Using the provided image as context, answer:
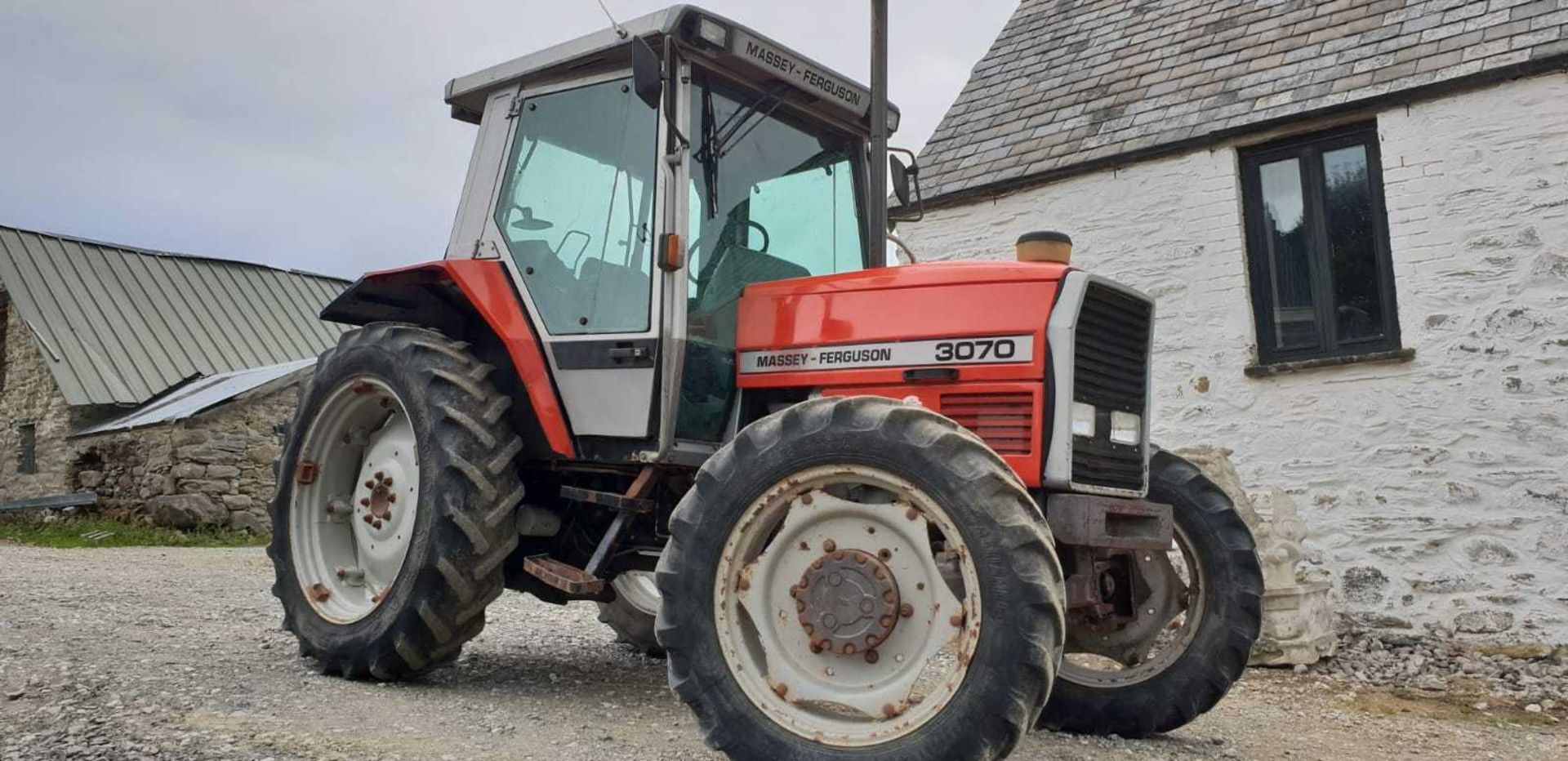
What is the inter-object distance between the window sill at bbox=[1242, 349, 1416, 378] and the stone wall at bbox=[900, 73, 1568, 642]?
5 cm

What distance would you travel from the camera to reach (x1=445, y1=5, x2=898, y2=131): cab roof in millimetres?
4047

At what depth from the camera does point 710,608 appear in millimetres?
3197

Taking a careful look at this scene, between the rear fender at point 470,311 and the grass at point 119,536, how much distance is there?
955 centimetres

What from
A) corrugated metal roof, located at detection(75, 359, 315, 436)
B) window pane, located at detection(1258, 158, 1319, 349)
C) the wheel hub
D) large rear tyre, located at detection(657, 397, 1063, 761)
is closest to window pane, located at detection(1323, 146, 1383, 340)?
window pane, located at detection(1258, 158, 1319, 349)

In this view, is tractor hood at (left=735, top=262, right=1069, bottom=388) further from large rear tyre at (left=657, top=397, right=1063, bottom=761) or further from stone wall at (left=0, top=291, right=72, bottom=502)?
stone wall at (left=0, top=291, right=72, bottom=502)

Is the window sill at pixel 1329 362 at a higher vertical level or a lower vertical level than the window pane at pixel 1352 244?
lower

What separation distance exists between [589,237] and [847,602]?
6.16ft

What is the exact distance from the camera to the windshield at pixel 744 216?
164 inches

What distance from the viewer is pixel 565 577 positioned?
4004 mm

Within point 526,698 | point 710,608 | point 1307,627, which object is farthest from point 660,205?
point 1307,627

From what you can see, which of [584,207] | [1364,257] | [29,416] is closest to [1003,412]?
[584,207]

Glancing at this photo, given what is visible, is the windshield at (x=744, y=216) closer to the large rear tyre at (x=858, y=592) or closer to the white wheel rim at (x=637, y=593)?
the large rear tyre at (x=858, y=592)

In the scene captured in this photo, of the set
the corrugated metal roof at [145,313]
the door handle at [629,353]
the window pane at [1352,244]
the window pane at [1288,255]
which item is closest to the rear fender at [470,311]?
the door handle at [629,353]

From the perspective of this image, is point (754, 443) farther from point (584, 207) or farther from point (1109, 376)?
point (584, 207)
